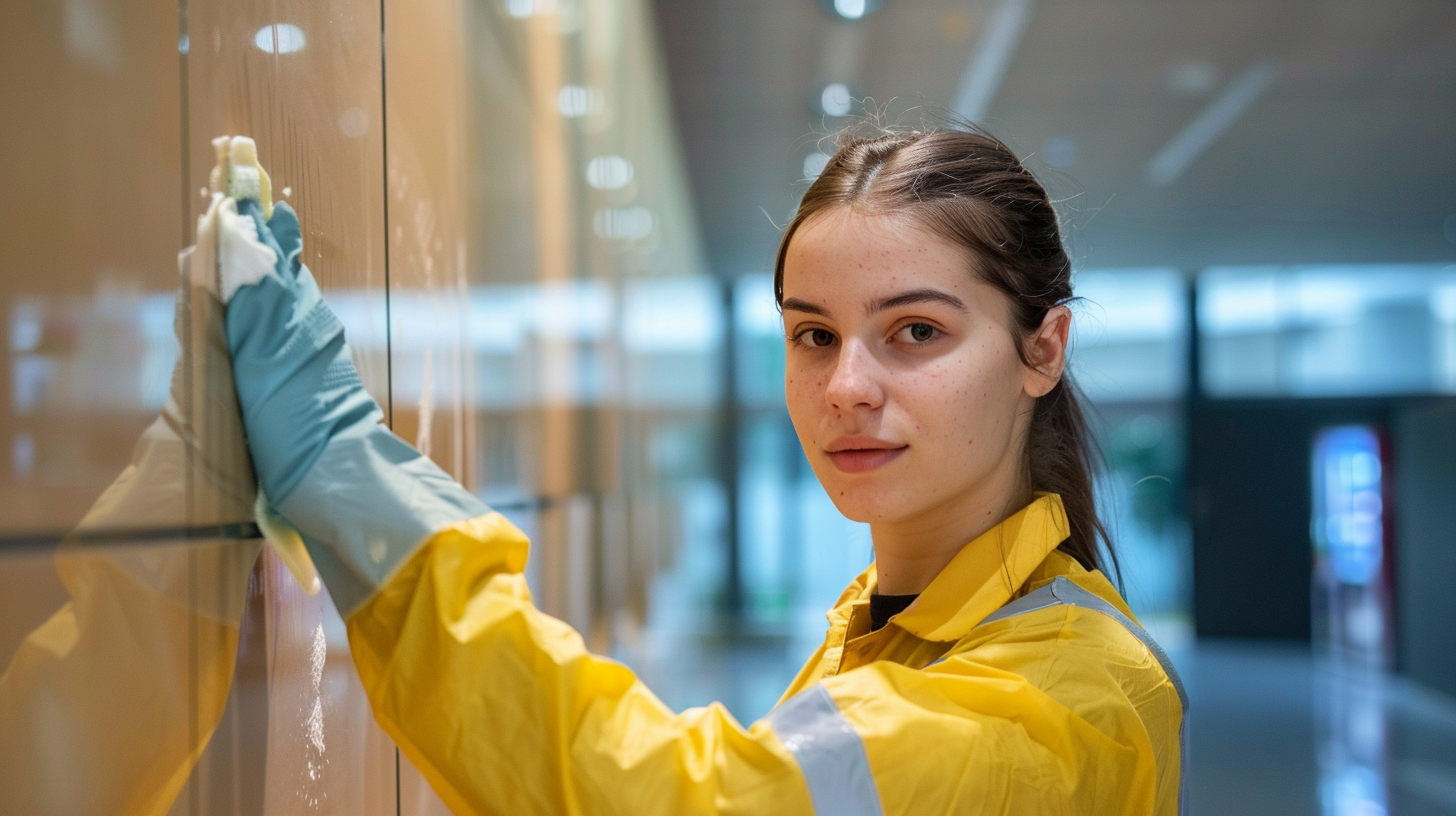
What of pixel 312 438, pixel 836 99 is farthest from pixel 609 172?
pixel 312 438

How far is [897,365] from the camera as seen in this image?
0.94m

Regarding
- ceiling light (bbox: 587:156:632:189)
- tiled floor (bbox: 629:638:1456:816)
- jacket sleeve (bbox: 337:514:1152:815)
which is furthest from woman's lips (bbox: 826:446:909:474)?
tiled floor (bbox: 629:638:1456:816)

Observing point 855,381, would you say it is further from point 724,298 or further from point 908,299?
point 724,298

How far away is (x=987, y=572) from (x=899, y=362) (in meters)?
0.21

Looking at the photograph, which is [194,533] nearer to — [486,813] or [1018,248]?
[486,813]

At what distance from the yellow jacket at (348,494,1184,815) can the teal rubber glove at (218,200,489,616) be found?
2 cm

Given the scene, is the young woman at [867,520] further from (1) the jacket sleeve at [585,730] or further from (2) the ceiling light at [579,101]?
(2) the ceiling light at [579,101]

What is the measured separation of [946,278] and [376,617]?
54 cm

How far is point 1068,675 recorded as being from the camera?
791 mm

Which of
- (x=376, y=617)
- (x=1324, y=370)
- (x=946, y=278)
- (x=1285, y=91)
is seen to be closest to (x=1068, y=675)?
(x=946, y=278)

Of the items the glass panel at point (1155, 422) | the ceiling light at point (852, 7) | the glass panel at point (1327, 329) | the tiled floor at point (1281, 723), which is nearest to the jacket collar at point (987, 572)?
the tiled floor at point (1281, 723)

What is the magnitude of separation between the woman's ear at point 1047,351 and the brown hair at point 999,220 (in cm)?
1

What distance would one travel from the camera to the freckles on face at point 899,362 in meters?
0.93

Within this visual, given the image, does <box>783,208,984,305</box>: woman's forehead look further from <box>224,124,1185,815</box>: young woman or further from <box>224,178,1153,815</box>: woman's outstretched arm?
<box>224,178,1153,815</box>: woman's outstretched arm
